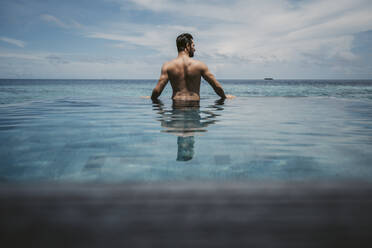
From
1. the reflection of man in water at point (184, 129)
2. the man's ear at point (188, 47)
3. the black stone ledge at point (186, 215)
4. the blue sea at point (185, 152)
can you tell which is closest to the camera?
the black stone ledge at point (186, 215)

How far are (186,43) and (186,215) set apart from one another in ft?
19.6

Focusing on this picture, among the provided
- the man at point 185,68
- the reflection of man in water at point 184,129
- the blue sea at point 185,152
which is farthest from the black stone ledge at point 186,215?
the man at point 185,68

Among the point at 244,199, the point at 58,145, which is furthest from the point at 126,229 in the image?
the point at 58,145

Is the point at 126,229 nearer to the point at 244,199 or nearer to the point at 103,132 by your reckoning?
the point at 244,199

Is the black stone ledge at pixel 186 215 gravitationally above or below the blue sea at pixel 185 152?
above

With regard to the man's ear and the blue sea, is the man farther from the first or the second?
the blue sea

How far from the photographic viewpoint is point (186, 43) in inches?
243

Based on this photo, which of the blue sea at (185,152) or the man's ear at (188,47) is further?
the man's ear at (188,47)

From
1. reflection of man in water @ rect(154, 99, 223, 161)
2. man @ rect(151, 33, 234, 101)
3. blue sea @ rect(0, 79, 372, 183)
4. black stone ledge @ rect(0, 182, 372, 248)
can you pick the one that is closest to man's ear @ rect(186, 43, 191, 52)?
man @ rect(151, 33, 234, 101)

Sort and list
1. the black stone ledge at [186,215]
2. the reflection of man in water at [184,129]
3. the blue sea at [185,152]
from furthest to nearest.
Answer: the reflection of man in water at [184,129] < the blue sea at [185,152] < the black stone ledge at [186,215]

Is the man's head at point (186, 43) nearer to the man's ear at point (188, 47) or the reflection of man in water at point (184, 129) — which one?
the man's ear at point (188, 47)

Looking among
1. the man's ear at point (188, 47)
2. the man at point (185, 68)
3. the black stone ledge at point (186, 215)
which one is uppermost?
the man's ear at point (188, 47)

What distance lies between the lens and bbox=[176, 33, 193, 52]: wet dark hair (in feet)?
20.0

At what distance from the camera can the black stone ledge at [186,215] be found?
0.57 meters
